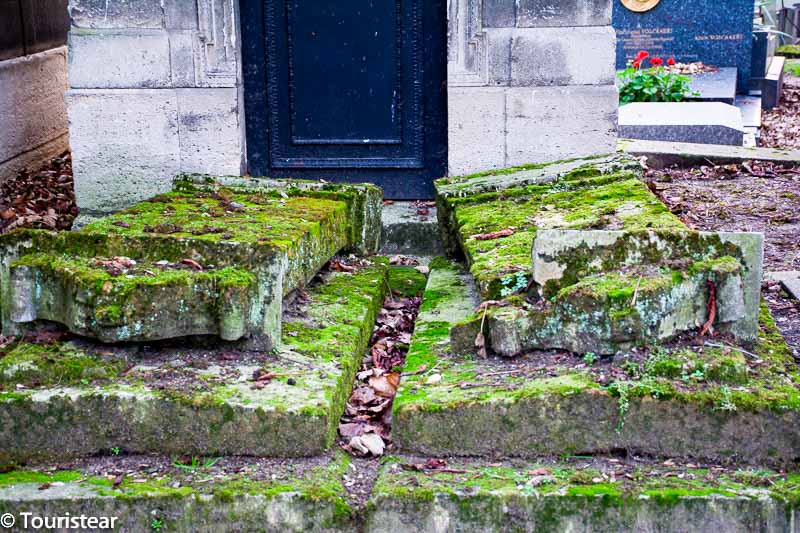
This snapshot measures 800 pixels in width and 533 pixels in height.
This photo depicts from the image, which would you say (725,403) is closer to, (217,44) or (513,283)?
(513,283)

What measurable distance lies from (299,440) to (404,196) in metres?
3.42

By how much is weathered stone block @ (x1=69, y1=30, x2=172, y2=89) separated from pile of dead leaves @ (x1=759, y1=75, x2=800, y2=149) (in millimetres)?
6932

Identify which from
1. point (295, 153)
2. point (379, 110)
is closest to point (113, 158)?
point (295, 153)

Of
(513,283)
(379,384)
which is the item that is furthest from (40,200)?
(513,283)

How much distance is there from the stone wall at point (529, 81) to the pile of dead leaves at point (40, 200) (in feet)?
9.12

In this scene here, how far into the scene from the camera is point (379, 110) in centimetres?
637

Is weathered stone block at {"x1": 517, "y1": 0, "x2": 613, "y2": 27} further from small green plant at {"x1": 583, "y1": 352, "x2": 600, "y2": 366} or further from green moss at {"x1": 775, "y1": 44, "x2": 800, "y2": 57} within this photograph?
green moss at {"x1": 775, "y1": 44, "x2": 800, "y2": 57}

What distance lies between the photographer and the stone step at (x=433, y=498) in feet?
9.57

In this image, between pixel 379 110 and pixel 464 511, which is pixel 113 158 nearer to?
pixel 379 110

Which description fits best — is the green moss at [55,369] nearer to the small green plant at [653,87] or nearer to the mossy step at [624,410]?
the mossy step at [624,410]

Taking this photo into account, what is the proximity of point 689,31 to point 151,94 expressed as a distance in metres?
9.30

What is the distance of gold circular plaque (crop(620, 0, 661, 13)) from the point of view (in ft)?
44.0

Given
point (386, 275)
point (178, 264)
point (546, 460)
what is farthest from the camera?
point (386, 275)

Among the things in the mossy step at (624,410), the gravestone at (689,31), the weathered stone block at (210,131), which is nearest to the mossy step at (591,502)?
the mossy step at (624,410)
